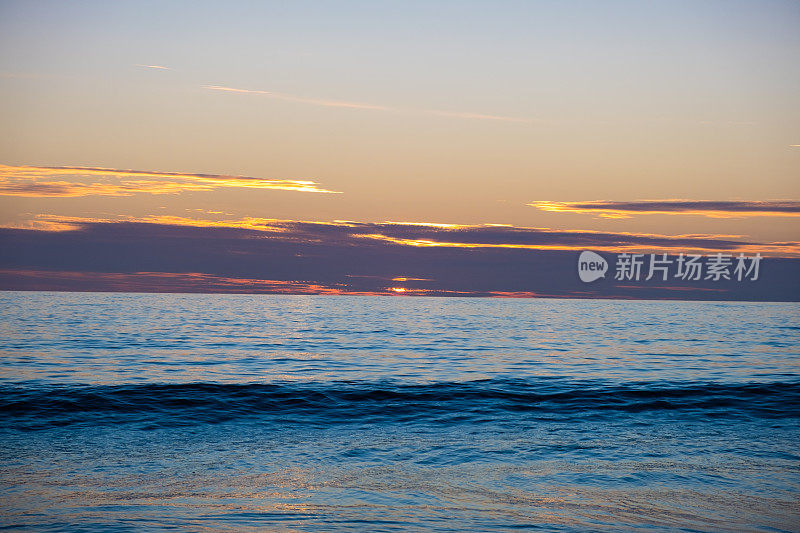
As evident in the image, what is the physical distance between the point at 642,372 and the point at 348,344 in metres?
18.2

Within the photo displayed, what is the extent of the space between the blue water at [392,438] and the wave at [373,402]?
140mm

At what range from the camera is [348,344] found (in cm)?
4253

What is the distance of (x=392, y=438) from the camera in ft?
60.9

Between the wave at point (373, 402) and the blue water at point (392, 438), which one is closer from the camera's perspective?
the blue water at point (392, 438)

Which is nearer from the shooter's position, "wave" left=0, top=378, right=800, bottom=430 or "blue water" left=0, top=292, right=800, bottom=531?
"blue water" left=0, top=292, right=800, bottom=531

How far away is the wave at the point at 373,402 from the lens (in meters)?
21.5

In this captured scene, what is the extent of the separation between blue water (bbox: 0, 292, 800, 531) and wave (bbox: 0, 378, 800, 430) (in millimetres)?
140

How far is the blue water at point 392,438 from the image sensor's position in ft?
37.7

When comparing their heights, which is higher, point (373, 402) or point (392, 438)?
point (392, 438)

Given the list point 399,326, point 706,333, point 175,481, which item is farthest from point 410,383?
point 706,333

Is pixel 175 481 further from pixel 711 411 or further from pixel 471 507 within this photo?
pixel 711 411

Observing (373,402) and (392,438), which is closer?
(392,438)

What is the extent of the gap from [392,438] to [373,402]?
18.0 ft

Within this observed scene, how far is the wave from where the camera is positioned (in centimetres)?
2145
